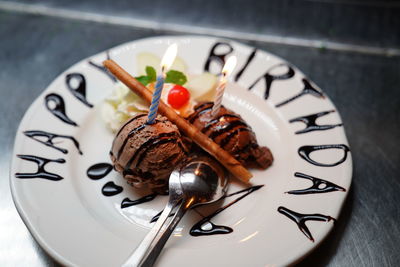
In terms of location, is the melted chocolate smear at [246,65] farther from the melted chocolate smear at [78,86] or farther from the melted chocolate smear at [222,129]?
the melted chocolate smear at [78,86]

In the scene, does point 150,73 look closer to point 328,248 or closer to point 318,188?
point 318,188

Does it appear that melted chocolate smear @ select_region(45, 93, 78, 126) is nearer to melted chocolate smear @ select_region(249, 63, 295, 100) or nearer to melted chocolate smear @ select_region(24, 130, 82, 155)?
melted chocolate smear @ select_region(24, 130, 82, 155)

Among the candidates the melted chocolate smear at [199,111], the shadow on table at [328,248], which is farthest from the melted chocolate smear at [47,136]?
the shadow on table at [328,248]

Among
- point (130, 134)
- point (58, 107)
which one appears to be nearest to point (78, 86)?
point (58, 107)

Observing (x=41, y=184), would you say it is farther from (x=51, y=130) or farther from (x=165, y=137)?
(x=165, y=137)

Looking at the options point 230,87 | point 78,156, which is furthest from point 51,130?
point 230,87
